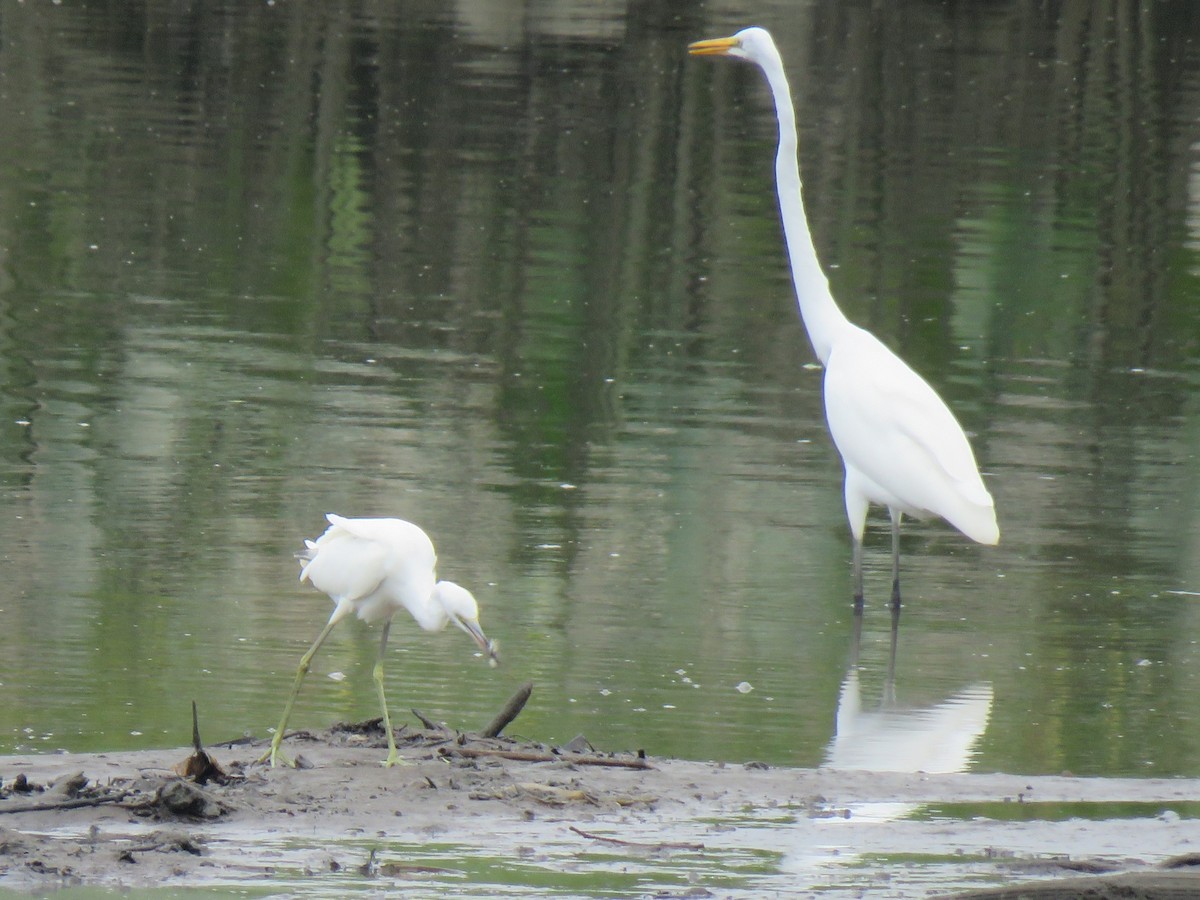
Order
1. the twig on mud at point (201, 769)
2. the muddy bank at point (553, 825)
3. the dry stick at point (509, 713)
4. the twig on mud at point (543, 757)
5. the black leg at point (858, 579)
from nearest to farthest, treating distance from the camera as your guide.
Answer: the muddy bank at point (553, 825)
the twig on mud at point (201, 769)
the twig on mud at point (543, 757)
the dry stick at point (509, 713)
the black leg at point (858, 579)

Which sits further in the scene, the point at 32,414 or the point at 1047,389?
the point at 1047,389

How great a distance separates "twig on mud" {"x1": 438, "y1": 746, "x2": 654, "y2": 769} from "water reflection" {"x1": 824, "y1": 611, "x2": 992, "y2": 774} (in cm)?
74

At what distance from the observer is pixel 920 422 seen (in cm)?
896

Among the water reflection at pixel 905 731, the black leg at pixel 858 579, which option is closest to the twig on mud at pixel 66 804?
the water reflection at pixel 905 731

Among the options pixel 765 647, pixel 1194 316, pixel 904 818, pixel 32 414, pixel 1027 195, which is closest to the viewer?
pixel 904 818

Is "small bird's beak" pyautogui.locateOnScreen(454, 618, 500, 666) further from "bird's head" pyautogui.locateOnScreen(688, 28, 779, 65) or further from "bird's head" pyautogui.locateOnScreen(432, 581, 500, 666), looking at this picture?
"bird's head" pyautogui.locateOnScreen(688, 28, 779, 65)

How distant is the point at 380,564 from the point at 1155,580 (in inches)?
160

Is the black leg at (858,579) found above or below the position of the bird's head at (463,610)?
below

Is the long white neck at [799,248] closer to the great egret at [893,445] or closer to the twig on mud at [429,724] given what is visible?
the great egret at [893,445]

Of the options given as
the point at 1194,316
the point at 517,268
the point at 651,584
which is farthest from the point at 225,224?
the point at 651,584

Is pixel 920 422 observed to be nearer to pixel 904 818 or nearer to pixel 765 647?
pixel 765 647

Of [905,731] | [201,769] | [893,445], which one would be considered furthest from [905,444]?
[201,769]

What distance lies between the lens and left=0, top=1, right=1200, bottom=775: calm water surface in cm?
737

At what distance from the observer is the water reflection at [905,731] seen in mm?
6672
